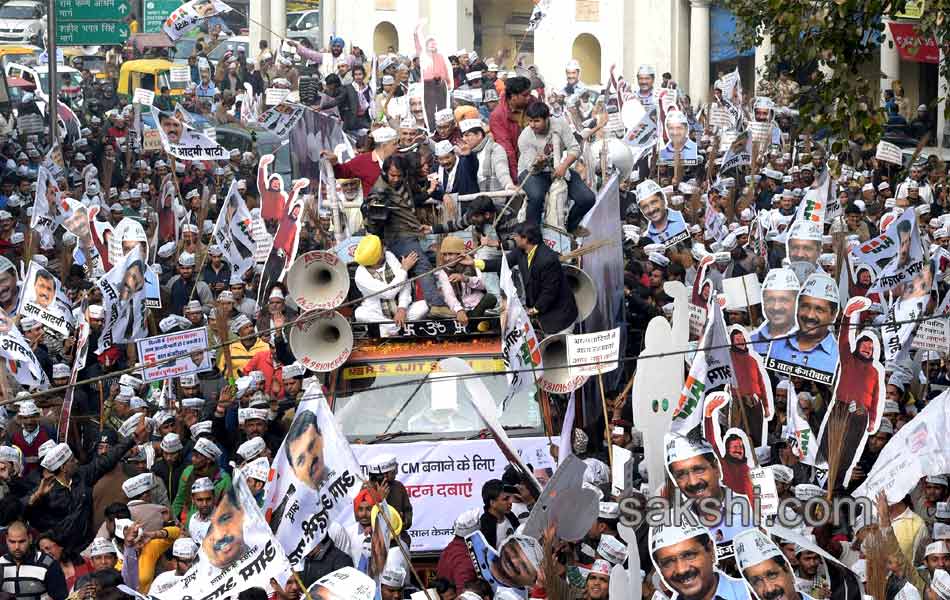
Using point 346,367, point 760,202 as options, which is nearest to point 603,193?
point 346,367

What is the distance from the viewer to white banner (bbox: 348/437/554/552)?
12797 millimetres

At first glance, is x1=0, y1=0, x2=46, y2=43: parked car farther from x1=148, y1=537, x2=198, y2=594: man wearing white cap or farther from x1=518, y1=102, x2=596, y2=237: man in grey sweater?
x1=148, y1=537, x2=198, y2=594: man wearing white cap

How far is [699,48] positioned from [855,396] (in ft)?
121

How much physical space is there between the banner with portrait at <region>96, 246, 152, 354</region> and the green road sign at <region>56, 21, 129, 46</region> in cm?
1194

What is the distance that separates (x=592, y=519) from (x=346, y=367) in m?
3.10

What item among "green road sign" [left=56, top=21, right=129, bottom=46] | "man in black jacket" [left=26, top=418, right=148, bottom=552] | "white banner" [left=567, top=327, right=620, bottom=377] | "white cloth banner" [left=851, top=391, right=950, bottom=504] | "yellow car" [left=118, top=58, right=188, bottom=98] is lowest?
"man in black jacket" [left=26, top=418, right=148, bottom=552]

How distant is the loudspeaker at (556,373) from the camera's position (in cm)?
1353

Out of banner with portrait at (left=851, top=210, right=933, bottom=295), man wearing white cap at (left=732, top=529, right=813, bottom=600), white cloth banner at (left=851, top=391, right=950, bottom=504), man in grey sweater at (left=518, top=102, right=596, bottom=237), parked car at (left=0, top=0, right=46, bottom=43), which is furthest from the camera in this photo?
parked car at (left=0, top=0, right=46, bottom=43)

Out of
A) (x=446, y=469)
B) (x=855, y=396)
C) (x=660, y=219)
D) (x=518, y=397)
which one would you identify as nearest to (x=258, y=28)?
(x=660, y=219)

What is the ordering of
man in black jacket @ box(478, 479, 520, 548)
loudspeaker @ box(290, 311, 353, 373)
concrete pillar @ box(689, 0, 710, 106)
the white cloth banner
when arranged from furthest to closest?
concrete pillar @ box(689, 0, 710, 106) → loudspeaker @ box(290, 311, 353, 373) → man in black jacket @ box(478, 479, 520, 548) → the white cloth banner

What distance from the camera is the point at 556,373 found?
44.8ft

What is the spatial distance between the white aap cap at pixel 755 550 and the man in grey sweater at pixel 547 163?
5337mm

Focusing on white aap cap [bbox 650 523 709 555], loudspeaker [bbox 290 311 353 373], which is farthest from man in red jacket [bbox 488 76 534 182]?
white aap cap [bbox 650 523 709 555]

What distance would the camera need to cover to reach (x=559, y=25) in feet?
172
